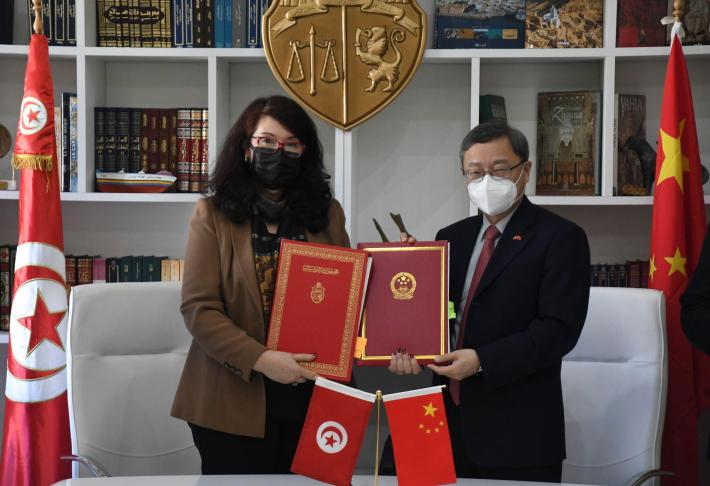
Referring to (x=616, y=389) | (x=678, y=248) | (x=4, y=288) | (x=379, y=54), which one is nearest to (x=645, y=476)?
(x=616, y=389)

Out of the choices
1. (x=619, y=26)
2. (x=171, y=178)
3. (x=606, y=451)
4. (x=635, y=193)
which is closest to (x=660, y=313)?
(x=606, y=451)

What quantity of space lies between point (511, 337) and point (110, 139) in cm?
198

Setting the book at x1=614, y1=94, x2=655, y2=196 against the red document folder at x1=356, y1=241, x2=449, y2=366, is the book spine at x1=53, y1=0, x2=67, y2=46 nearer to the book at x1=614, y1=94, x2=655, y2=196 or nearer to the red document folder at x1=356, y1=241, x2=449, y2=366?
the red document folder at x1=356, y1=241, x2=449, y2=366

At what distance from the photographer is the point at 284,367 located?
1777 mm

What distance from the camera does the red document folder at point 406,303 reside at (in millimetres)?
1795

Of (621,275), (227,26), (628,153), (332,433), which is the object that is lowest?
(332,433)

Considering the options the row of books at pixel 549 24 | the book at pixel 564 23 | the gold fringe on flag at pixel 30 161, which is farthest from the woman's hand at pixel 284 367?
the book at pixel 564 23

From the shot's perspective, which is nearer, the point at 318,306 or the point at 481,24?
the point at 318,306

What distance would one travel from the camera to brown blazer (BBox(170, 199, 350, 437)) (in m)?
1.86

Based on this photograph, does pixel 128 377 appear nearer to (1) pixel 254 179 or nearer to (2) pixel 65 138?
(1) pixel 254 179

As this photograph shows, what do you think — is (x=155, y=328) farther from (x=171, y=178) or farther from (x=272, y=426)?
(x=171, y=178)

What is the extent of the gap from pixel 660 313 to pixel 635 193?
0.97m

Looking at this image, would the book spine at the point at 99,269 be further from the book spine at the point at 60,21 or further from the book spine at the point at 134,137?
the book spine at the point at 60,21

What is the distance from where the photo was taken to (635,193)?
10.0 ft
